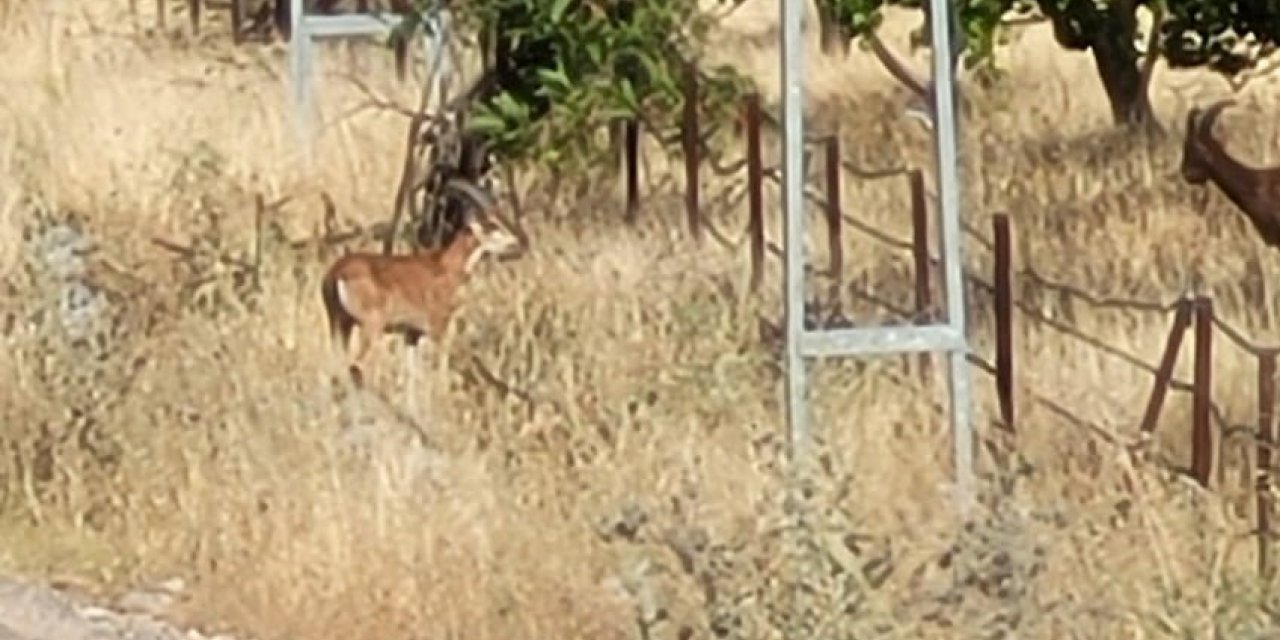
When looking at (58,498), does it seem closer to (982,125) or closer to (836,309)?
(836,309)

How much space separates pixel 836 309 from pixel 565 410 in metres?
1.62

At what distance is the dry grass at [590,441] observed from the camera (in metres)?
7.94

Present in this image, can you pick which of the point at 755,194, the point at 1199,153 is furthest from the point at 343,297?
the point at 1199,153

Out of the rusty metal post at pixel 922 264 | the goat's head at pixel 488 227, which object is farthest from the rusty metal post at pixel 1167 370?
the goat's head at pixel 488 227

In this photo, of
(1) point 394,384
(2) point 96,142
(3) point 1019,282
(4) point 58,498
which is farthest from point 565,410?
(2) point 96,142

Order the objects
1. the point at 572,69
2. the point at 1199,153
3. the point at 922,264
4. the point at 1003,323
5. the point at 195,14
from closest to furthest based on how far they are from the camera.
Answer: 1. the point at 1003,323
2. the point at 922,264
3. the point at 1199,153
4. the point at 572,69
5. the point at 195,14

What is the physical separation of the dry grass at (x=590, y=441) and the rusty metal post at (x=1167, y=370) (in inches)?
4.7

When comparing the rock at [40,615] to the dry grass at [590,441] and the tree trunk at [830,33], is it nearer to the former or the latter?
the dry grass at [590,441]

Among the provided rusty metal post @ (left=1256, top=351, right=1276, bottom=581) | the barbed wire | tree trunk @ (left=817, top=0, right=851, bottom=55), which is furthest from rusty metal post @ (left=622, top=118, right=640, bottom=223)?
rusty metal post @ (left=1256, top=351, right=1276, bottom=581)

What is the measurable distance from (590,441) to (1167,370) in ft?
5.25

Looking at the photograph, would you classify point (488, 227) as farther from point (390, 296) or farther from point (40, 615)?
point (40, 615)

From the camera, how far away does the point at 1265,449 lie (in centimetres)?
861

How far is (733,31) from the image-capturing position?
21.2 metres

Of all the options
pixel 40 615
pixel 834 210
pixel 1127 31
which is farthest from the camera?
pixel 1127 31
